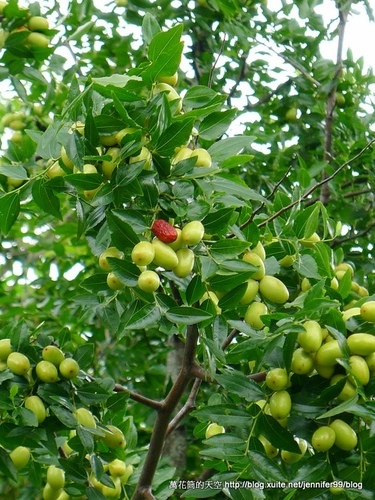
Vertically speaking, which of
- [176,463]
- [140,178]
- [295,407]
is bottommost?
[176,463]

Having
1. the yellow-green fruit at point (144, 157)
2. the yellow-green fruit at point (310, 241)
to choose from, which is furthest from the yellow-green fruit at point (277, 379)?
the yellow-green fruit at point (144, 157)

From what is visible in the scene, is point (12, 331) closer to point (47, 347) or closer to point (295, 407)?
point (47, 347)

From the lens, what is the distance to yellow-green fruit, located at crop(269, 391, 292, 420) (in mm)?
1618

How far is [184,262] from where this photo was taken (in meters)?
1.61

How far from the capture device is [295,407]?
5.37ft

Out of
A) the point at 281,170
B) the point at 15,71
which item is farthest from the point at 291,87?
the point at 15,71

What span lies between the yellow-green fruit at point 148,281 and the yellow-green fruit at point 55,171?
0.36m

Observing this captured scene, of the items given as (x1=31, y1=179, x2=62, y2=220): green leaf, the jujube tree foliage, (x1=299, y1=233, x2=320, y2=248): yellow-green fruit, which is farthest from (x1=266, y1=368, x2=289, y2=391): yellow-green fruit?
(x1=31, y1=179, x2=62, y2=220): green leaf

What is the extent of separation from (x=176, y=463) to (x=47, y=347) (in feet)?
4.31

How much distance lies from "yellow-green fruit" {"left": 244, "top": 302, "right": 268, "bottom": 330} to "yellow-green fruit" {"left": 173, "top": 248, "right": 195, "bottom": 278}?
21cm

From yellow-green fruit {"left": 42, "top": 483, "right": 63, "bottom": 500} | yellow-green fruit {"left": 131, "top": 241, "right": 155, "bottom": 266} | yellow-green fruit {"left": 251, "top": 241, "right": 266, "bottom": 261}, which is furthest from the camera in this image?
yellow-green fruit {"left": 42, "top": 483, "right": 63, "bottom": 500}

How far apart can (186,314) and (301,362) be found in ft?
0.83

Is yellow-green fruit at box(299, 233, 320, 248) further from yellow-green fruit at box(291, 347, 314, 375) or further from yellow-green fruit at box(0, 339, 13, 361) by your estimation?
yellow-green fruit at box(0, 339, 13, 361)

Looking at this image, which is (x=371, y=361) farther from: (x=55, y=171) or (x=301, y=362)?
(x=55, y=171)
